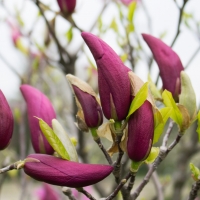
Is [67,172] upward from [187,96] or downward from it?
downward

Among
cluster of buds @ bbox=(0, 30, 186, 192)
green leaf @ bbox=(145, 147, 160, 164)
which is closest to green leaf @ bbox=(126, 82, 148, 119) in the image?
cluster of buds @ bbox=(0, 30, 186, 192)

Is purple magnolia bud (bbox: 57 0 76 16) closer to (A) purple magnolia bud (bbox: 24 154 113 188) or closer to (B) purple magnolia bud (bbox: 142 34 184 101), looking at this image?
(B) purple magnolia bud (bbox: 142 34 184 101)

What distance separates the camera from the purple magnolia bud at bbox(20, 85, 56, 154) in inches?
24.0

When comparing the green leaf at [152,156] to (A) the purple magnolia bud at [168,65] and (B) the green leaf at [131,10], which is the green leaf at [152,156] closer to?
(A) the purple magnolia bud at [168,65]

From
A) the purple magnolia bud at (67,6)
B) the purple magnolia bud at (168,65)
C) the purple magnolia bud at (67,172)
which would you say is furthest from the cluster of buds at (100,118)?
the purple magnolia bud at (67,6)

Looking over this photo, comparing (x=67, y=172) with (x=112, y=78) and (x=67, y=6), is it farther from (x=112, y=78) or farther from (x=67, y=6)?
(x=67, y=6)

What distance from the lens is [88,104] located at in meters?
0.57

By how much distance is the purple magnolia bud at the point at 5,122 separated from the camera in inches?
22.0

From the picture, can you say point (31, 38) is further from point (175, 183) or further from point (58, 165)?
point (58, 165)

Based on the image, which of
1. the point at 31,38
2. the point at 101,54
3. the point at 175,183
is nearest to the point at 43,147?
the point at 101,54

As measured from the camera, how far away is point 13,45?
75.2 inches

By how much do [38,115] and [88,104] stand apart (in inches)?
3.8

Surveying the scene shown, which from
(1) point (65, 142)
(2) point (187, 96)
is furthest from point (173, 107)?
(1) point (65, 142)

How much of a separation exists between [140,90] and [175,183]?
53.5 inches
